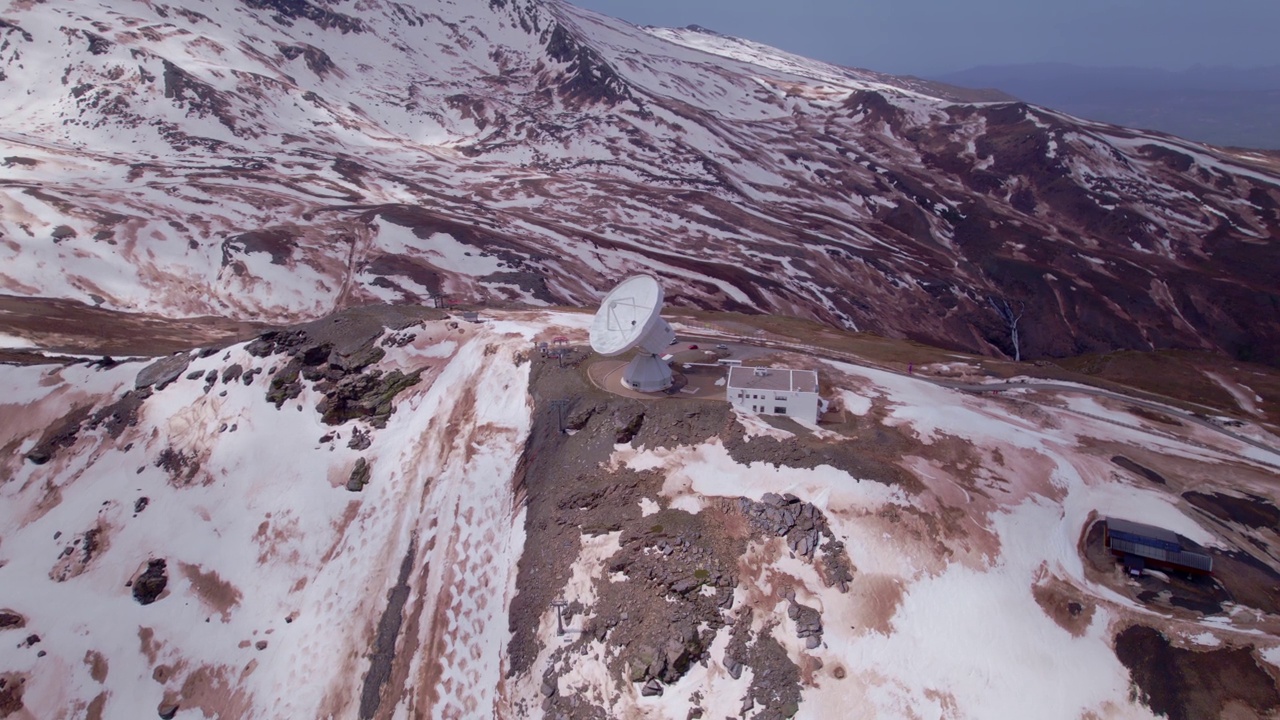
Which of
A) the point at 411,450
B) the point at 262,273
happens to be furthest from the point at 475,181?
the point at 411,450

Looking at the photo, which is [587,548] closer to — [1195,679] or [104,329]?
[1195,679]

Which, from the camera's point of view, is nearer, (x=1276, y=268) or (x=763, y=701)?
(x=763, y=701)

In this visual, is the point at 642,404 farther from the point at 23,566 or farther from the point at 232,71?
the point at 232,71

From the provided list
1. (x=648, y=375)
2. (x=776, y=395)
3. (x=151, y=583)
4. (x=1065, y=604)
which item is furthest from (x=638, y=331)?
(x=151, y=583)

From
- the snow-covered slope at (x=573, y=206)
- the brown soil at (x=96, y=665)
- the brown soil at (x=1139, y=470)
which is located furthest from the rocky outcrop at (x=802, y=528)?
the snow-covered slope at (x=573, y=206)

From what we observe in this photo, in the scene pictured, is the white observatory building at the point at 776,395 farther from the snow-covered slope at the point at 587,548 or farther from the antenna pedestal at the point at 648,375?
the antenna pedestal at the point at 648,375

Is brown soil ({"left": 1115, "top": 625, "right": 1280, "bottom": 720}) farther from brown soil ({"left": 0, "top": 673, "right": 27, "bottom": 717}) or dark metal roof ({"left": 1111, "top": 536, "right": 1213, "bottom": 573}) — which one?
brown soil ({"left": 0, "top": 673, "right": 27, "bottom": 717})
